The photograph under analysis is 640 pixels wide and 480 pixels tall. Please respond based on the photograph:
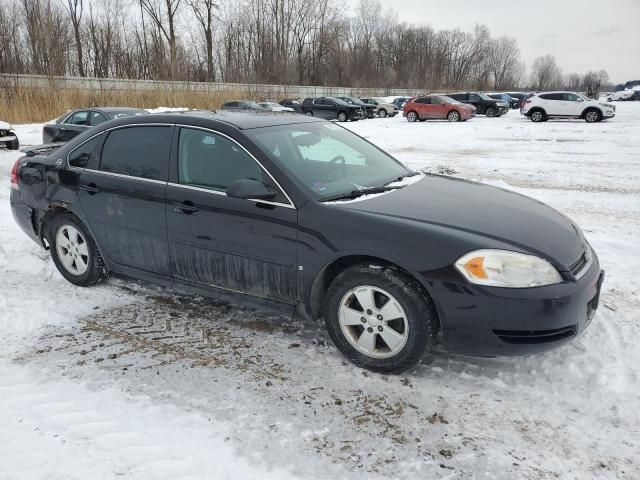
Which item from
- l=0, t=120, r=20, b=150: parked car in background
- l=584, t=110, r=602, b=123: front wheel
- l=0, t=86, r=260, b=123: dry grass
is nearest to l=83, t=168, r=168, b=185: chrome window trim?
l=0, t=120, r=20, b=150: parked car in background

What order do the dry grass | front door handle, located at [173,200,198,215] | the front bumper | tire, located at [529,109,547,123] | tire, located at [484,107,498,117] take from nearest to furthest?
the front bumper
front door handle, located at [173,200,198,215]
the dry grass
tire, located at [529,109,547,123]
tire, located at [484,107,498,117]

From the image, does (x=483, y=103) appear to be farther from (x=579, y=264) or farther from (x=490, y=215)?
(x=579, y=264)

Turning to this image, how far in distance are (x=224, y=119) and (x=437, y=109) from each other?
2697 cm

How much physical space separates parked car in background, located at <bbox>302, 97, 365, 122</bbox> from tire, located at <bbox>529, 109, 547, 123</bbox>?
1006cm

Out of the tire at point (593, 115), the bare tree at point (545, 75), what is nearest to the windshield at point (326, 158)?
the tire at point (593, 115)

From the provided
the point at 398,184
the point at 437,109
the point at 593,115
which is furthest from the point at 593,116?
the point at 398,184

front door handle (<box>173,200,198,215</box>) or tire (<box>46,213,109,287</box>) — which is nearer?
front door handle (<box>173,200,198,215</box>)

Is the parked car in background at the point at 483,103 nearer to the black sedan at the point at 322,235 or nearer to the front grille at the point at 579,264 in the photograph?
the black sedan at the point at 322,235

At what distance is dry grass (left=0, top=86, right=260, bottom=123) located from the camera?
25.1 m

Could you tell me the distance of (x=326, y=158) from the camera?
397cm

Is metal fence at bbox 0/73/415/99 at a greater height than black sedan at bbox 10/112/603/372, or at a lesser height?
greater

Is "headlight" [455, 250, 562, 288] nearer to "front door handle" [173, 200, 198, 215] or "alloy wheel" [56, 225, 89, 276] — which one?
"front door handle" [173, 200, 198, 215]

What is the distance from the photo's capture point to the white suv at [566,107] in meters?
25.5

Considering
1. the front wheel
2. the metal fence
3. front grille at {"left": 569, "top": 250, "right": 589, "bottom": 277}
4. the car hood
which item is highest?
the metal fence
